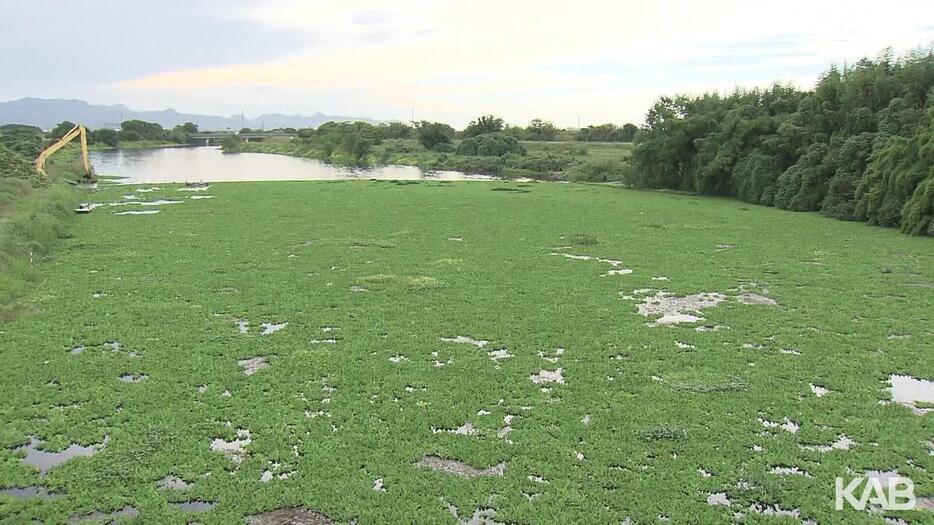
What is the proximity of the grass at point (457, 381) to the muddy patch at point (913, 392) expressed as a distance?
0.68ft

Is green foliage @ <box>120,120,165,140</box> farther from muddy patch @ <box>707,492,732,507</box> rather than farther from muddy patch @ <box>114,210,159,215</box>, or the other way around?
muddy patch @ <box>707,492,732,507</box>

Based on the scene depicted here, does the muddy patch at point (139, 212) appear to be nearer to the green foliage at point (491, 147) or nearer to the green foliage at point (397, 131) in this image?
the green foliage at point (491, 147)

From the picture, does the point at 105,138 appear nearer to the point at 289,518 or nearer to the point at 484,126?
the point at 484,126

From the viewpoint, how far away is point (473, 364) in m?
8.19

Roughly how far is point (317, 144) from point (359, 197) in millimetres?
69625

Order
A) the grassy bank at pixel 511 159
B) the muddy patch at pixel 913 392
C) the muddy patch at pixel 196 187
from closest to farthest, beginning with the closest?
the muddy patch at pixel 913 392 < the muddy patch at pixel 196 187 < the grassy bank at pixel 511 159

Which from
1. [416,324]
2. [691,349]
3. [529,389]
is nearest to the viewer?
[529,389]

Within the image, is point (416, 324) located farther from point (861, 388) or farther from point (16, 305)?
point (16, 305)

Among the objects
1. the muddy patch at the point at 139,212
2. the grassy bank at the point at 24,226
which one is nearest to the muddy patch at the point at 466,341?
the grassy bank at the point at 24,226

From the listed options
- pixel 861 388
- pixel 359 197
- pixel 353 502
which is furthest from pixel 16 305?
pixel 359 197

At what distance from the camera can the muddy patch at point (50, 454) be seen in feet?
18.7

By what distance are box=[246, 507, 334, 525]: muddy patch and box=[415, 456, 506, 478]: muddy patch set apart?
1.07 m

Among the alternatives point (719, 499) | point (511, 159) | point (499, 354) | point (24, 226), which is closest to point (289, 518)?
point (719, 499)

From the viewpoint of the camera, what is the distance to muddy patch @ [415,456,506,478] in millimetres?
5559
